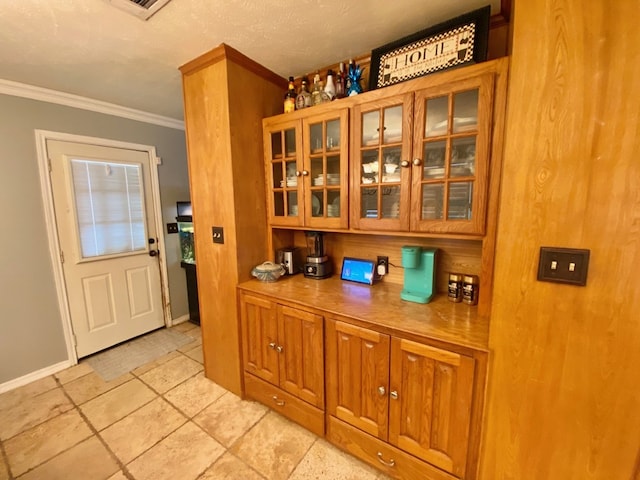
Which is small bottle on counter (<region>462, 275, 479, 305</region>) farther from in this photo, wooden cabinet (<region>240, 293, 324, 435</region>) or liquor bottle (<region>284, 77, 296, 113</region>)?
liquor bottle (<region>284, 77, 296, 113</region>)

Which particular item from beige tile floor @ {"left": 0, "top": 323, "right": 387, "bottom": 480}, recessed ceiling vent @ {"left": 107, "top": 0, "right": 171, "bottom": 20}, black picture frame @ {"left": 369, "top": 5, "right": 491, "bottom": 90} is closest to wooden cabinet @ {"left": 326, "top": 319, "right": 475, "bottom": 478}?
beige tile floor @ {"left": 0, "top": 323, "right": 387, "bottom": 480}

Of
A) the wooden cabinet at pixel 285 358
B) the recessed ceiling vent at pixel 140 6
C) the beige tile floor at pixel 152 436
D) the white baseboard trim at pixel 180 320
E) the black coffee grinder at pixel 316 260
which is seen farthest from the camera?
the white baseboard trim at pixel 180 320

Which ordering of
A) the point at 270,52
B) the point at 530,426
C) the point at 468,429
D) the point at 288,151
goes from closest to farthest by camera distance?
the point at 530,426, the point at 468,429, the point at 270,52, the point at 288,151

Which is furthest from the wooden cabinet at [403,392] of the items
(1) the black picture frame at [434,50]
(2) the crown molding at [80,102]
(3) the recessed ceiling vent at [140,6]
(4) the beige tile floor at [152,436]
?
(2) the crown molding at [80,102]

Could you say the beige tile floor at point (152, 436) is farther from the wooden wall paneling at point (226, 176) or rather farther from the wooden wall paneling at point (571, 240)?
the wooden wall paneling at point (571, 240)

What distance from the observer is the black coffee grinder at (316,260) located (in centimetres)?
193

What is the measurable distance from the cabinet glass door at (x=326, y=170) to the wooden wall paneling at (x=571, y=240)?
2.75 ft

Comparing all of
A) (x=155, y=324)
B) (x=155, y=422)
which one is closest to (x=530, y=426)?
(x=155, y=422)

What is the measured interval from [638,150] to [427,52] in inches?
39.8

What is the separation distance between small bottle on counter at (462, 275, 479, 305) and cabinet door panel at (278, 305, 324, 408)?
0.82 meters

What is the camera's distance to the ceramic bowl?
1851 mm

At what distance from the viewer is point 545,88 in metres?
0.86

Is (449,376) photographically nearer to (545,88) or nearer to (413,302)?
(413,302)

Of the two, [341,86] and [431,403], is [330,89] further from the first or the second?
[431,403]
